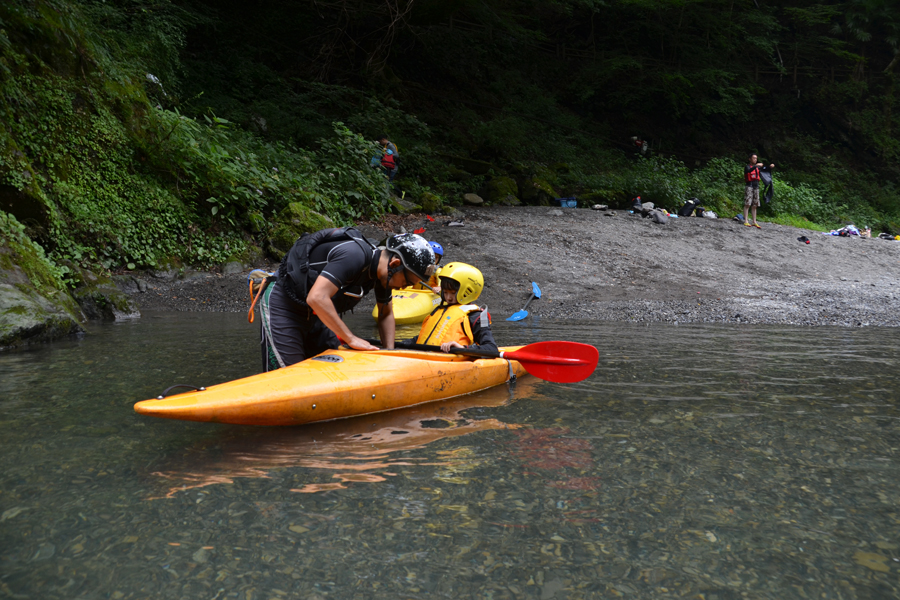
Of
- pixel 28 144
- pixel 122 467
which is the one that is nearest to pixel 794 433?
pixel 122 467

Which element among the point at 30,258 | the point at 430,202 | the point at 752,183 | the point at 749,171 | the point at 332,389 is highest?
the point at 749,171

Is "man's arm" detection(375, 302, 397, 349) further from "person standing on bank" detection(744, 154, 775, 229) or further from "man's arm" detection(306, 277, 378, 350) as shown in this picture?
"person standing on bank" detection(744, 154, 775, 229)

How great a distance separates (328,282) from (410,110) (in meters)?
16.9

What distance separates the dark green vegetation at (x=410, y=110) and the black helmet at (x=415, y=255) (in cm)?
592

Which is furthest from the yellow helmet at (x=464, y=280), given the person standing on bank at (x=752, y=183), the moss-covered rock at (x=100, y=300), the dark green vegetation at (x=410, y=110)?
the person standing on bank at (x=752, y=183)

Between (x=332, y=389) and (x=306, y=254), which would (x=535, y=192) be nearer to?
(x=306, y=254)

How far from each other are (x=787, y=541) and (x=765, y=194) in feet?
55.8

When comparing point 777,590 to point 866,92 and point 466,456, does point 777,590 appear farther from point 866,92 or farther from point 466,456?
point 866,92

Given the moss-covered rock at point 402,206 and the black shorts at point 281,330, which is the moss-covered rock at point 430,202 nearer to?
the moss-covered rock at point 402,206

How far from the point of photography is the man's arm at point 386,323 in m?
3.98

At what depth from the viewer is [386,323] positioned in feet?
13.3

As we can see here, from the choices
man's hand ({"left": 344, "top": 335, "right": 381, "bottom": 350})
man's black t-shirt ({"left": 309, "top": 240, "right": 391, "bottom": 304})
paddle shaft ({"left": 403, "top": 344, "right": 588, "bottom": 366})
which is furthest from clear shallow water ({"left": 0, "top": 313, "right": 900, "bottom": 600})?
man's black t-shirt ({"left": 309, "top": 240, "right": 391, "bottom": 304})

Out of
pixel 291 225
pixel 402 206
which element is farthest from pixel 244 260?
pixel 402 206

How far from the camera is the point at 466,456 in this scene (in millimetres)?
2916
